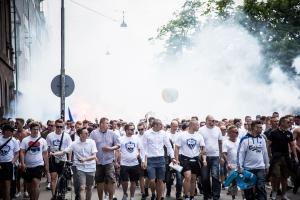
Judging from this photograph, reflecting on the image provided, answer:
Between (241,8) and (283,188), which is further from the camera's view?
(241,8)

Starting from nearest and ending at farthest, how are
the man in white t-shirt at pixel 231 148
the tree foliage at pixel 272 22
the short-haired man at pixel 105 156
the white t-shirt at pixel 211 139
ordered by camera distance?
the short-haired man at pixel 105 156 → the white t-shirt at pixel 211 139 → the man in white t-shirt at pixel 231 148 → the tree foliage at pixel 272 22

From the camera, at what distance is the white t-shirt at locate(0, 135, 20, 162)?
11.3 meters

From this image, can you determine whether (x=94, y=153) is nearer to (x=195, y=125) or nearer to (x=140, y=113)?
(x=195, y=125)

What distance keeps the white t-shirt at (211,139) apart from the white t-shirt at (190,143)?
1.35 ft

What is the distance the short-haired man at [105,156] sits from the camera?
38.8ft

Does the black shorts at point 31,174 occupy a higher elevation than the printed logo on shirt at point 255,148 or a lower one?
lower

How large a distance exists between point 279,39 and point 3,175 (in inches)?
1081

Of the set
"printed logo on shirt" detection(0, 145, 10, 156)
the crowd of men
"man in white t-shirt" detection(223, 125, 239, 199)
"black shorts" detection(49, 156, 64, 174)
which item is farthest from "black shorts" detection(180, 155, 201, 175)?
"printed logo on shirt" detection(0, 145, 10, 156)

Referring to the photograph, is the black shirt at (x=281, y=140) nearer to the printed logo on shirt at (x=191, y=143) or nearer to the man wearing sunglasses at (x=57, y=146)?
the printed logo on shirt at (x=191, y=143)

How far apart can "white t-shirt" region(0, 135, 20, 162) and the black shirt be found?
5603 mm

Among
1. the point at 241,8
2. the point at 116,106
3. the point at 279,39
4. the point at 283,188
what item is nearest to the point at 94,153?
the point at 283,188

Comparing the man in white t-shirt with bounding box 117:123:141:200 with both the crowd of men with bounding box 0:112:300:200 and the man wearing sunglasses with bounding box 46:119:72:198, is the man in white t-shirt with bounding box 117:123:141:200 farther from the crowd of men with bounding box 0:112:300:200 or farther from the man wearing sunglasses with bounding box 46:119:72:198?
the man wearing sunglasses with bounding box 46:119:72:198

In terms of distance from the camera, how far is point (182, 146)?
1248cm

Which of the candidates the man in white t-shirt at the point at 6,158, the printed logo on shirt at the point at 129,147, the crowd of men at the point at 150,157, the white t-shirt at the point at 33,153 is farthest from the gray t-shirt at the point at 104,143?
the man in white t-shirt at the point at 6,158
